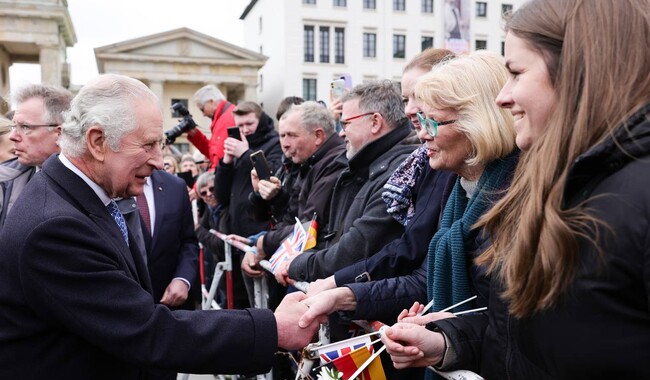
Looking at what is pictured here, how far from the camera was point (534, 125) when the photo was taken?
1.69 meters

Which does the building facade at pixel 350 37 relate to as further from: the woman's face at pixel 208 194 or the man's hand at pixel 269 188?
the man's hand at pixel 269 188

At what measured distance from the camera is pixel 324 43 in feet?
171

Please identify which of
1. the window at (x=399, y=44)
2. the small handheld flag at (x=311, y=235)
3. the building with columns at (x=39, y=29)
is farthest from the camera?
the window at (x=399, y=44)

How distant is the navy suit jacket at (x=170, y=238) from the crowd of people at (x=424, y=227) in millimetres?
77

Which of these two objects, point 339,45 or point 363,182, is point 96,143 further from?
point 339,45

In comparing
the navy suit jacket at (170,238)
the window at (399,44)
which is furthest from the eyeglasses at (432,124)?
the window at (399,44)

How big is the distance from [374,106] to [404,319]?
6.16 ft

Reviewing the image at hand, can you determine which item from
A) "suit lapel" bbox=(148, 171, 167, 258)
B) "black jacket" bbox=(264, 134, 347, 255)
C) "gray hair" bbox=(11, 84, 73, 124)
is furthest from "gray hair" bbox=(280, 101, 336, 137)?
"gray hair" bbox=(11, 84, 73, 124)

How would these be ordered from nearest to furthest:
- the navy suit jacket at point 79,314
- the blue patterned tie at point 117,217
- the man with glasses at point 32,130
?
the navy suit jacket at point 79,314
the blue patterned tie at point 117,217
the man with glasses at point 32,130

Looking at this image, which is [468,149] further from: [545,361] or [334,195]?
[334,195]

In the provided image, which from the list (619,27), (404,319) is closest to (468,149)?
(404,319)

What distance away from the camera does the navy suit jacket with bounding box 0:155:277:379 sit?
2.08 meters

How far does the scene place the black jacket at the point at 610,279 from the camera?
1.32 m

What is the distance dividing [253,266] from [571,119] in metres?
3.63
